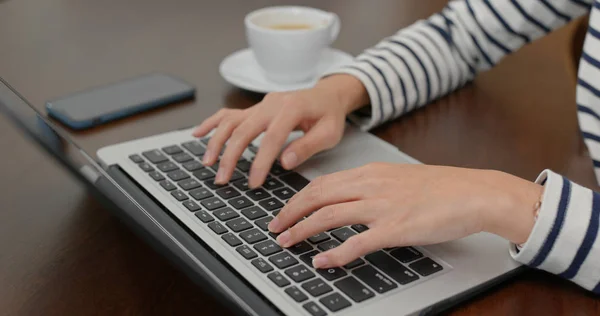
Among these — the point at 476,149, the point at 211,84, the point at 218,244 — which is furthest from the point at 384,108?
the point at 218,244

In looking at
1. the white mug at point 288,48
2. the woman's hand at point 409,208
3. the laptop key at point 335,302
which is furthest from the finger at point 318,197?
the white mug at point 288,48

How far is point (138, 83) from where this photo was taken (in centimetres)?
94

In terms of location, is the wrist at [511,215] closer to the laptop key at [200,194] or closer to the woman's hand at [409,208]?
the woman's hand at [409,208]

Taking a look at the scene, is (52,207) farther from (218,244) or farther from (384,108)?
(384,108)

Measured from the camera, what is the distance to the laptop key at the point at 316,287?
55cm

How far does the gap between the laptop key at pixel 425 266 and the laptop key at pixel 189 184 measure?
224mm

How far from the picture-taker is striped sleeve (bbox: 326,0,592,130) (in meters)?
0.91

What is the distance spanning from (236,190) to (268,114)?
4.6 inches

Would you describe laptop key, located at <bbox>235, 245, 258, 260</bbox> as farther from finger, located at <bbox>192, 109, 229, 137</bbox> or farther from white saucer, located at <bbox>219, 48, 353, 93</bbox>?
white saucer, located at <bbox>219, 48, 353, 93</bbox>

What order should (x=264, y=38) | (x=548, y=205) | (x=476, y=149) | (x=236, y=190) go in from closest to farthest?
(x=548, y=205), (x=236, y=190), (x=476, y=149), (x=264, y=38)

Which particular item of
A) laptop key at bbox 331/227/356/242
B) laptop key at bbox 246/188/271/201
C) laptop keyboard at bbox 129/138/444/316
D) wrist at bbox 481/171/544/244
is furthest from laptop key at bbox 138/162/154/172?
wrist at bbox 481/171/544/244

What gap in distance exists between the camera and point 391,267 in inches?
23.3

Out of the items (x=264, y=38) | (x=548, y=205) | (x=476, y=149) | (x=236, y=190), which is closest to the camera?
(x=548, y=205)

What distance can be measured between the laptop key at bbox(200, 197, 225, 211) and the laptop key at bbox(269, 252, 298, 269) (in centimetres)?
10
